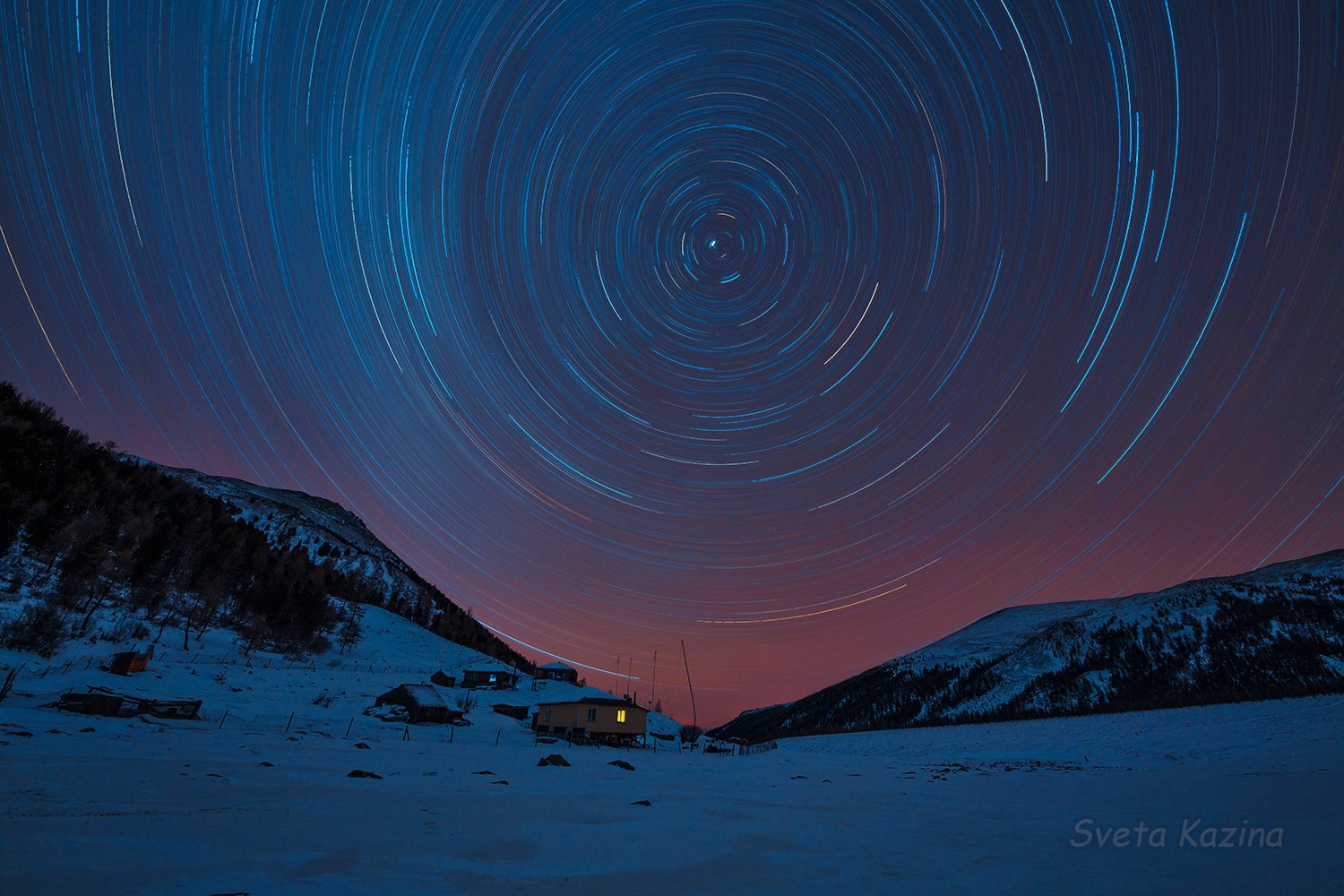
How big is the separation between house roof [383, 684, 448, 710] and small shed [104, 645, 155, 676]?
19147mm

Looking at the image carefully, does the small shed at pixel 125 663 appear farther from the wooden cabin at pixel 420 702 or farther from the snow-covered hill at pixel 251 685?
the wooden cabin at pixel 420 702

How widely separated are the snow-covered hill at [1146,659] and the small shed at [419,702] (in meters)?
81.1

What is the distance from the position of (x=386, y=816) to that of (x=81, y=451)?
4112 inches

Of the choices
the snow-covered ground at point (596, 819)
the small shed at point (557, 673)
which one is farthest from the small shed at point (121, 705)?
the small shed at point (557, 673)

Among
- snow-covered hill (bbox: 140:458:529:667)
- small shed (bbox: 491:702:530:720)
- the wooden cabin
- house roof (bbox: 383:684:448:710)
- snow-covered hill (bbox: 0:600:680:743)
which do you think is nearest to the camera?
snow-covered hill (bbox: 0:600:680:743)

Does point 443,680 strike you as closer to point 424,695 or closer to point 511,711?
point 511,711

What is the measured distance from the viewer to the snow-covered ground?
349 inches

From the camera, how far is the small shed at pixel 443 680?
80438 millimetres

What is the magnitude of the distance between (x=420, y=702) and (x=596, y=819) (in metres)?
44.0

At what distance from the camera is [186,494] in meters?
104

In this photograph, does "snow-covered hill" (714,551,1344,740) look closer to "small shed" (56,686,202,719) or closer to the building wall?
the building wall

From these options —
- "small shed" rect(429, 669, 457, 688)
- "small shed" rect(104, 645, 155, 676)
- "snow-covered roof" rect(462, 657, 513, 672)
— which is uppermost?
"snow-covered roof" rect(462, 657, 513, 672)

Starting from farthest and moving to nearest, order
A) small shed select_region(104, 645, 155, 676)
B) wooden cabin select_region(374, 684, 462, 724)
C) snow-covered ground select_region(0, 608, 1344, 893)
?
wooden cabin select_region(374, 684, 462, 724)
small shed select_region(104, 645, 155, 676)
snow-covered ground select_region(0, 608, 1344, 893)

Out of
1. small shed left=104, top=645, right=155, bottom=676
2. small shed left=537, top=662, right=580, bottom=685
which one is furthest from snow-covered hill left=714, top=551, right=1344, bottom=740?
small shed left=104, top=645, right=155, bottom=676
